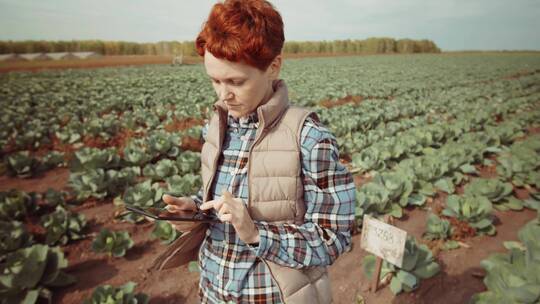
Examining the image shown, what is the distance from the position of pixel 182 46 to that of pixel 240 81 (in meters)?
71.1

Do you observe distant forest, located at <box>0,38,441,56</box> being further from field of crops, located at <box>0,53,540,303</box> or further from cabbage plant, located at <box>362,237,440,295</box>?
cabbage plant, located at <box>362,237,440,295</box>

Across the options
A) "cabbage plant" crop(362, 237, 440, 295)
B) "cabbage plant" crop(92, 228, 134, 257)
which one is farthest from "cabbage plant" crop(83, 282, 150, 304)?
"cabbage plant" crop(362, 237, 440, 295)

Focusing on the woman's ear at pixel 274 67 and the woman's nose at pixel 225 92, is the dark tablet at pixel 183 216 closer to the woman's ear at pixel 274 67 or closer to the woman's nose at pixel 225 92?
the woman's nose at pixel 225 92

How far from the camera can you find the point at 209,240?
161cm

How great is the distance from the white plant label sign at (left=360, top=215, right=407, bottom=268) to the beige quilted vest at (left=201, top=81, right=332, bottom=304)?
1.50 meters

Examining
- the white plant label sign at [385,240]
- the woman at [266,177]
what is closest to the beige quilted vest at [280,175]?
the woman at [266,177]

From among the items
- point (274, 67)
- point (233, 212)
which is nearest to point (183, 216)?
point (233, 212)

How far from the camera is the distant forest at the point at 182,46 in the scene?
69812 millimetres

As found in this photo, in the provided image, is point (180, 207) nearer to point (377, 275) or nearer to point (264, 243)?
point (264, 243)

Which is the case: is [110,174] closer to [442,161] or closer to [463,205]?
[463,205]

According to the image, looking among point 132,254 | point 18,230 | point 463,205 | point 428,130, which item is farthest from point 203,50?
point 428,130

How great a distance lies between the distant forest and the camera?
Result: 6981cm

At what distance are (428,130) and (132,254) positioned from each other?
7929mm

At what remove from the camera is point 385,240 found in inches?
105
